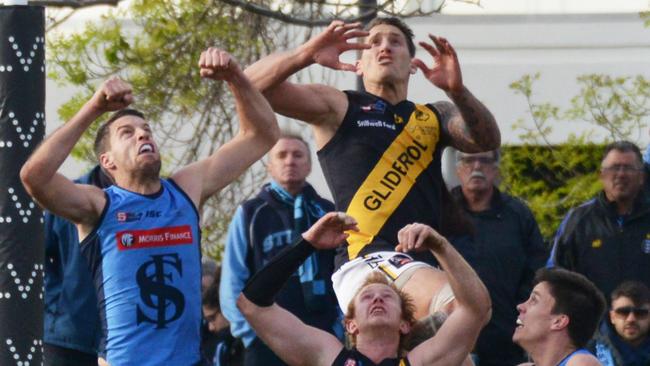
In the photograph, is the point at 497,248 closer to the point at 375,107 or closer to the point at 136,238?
the point at 375,107

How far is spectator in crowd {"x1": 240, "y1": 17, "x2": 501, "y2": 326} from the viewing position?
9.29 meters

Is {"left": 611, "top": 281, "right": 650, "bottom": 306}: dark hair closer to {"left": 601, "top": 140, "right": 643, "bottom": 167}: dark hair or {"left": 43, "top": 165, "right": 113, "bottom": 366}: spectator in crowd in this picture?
{"left": 601, "top": 140, "right": 643, "bottom": 167}: dark hair

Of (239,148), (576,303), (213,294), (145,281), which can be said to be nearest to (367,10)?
(213,294)

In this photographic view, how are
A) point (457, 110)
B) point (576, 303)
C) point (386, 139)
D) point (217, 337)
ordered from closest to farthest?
1. point (576, 303)
2. point (386, 139)
3. point (457, 110)
4. point (217, 337)

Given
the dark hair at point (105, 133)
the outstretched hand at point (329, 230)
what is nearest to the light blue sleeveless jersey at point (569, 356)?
the outstretched hand at point (329, 230)

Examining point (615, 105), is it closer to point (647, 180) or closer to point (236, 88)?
point (647, 180)

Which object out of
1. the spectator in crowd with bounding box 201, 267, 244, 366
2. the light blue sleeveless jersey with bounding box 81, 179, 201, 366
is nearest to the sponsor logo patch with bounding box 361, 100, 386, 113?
the light blue sleeveless jersey with bounding box 81, 179, 201, 366

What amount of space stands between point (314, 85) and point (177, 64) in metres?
4.46

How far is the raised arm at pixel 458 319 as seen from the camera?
28.2 ft

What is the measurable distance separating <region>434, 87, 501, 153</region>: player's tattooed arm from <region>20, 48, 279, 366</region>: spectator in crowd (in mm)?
1200

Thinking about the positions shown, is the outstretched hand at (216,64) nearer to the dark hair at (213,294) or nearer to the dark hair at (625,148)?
the dark hair at (625,148)

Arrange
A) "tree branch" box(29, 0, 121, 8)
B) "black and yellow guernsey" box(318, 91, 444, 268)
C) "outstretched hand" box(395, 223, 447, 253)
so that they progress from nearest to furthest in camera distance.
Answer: "outstretched hand" box(395, 223, 447, 253) → "black and yellow guernsey" box(318, 91, 444, 268) → "tree branch" box(29, 0, 121, 8)

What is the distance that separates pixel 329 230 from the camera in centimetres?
850

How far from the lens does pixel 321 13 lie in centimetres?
1321
